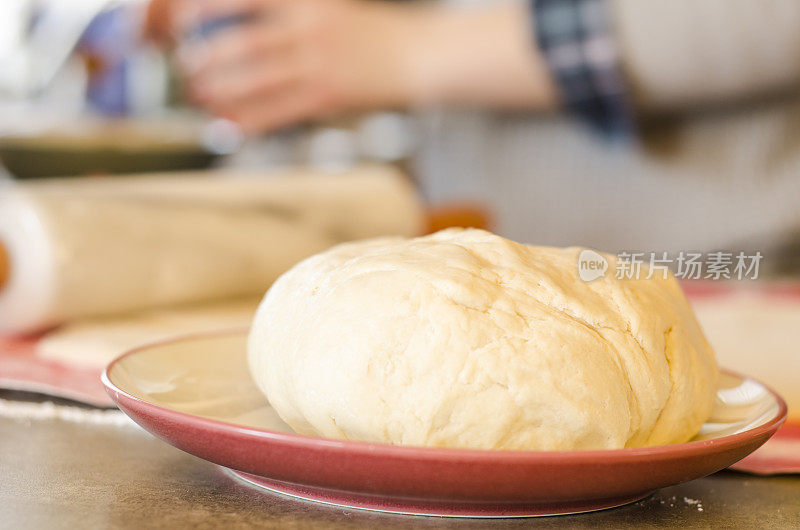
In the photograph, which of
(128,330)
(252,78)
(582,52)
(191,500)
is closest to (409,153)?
(252,78)

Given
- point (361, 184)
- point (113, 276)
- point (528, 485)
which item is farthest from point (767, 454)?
point (361, 184)

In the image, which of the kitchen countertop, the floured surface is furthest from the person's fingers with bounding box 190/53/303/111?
the kitchen countertop

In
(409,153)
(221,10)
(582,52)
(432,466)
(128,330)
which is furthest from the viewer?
(409,153)

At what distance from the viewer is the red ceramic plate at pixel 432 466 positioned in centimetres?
37

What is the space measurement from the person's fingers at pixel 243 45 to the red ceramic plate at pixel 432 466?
1.24m

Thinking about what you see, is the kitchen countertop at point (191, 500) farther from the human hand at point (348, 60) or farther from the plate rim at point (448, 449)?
the human hand at point (348, 60)

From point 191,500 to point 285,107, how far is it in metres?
1.33

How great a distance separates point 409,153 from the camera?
2.03 m

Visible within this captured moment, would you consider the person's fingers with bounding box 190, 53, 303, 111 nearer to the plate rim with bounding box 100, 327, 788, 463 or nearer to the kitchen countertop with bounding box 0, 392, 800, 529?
the kitchen countertop with bounding box 0, 392, 800, 529

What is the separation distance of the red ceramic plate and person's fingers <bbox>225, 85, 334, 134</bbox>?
1.26 metres

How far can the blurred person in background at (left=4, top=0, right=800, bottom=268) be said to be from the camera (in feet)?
4.70

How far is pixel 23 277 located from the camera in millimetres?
900

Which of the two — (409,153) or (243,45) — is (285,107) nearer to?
(243,45)

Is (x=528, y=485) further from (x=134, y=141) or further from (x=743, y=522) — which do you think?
(x=134, y=141)
